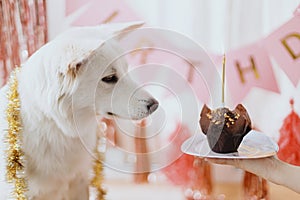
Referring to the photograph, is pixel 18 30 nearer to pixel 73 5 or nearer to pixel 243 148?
pixel 73 5

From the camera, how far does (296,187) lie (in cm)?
137

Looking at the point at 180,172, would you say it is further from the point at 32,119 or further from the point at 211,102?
the point at 32,119

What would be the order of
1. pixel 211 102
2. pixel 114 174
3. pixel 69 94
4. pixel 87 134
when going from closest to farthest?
1. pixel 69 94
2. pixel 87 134
3. pixel 211 102
4. pixel 114 174

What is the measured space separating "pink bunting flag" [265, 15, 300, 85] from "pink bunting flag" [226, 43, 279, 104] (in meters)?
0.05

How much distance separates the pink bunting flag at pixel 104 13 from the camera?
2.00 meters

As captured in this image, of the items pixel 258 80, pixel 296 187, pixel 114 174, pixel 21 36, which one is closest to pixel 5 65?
pixel 21 36

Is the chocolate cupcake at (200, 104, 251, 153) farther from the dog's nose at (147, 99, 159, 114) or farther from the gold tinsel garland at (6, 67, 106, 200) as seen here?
the gold tinsel garland at (6, 67, 106, 200)

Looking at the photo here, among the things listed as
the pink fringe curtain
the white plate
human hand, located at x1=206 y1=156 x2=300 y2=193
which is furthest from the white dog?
the pink fringe curtain

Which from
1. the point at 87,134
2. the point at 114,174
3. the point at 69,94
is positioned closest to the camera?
the point at 69,94

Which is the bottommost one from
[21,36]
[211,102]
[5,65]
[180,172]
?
[180,172]

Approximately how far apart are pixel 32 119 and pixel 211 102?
0.87 metres

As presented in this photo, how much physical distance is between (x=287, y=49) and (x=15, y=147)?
1.31m

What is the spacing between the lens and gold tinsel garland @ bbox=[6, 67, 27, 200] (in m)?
1.27

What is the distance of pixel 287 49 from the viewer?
2.02 metres
